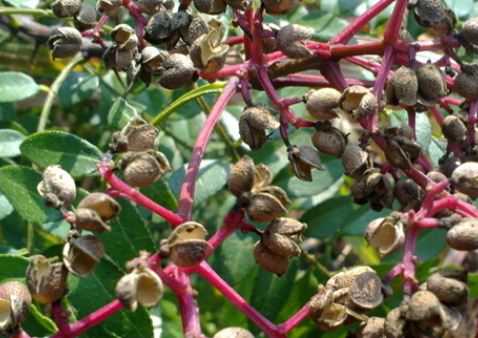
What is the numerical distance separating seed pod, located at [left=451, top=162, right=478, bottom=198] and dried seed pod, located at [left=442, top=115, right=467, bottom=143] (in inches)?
4.5

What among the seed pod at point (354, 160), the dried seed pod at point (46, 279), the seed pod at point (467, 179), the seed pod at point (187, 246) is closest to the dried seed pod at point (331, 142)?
the seed pod at point (354, 160)

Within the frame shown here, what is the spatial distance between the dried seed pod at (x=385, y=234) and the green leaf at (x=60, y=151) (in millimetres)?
395

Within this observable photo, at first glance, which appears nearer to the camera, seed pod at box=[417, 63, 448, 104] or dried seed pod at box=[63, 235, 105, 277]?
dried seed pod at box=[63, 235, 105, 277]

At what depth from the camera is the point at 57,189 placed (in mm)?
1117

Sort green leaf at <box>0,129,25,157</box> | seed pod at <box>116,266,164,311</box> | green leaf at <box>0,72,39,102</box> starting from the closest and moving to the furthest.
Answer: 1. seed pod at <box>116,266,164,311</box>
2. green leaf at <box>0,129,25,157</box>
3. green leaf at <box>0,72,39,102</box>


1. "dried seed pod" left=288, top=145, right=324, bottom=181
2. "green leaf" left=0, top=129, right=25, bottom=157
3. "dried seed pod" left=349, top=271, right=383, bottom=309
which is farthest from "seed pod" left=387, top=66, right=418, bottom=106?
"green leaf" left=0, top=129, right=25, bottom=157

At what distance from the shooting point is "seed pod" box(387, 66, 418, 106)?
1.20m

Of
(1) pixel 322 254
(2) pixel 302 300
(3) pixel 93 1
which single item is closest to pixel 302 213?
(2) pixel 302 300

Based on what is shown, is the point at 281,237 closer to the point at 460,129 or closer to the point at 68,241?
the point at 68,241

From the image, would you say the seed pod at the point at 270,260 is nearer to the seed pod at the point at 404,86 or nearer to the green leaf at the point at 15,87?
the seed pod at the point at 404,86

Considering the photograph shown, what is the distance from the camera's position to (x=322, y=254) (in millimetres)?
2076

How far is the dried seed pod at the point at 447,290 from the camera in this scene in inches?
41.8

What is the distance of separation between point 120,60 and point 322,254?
2.89 ft

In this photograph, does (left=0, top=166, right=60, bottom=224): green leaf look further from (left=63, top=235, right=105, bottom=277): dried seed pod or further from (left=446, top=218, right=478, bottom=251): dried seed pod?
(left=446, top=218, right=478, bottom=251): dried seed pod
